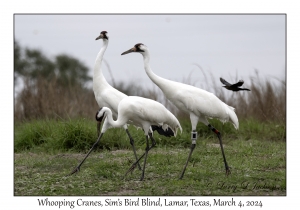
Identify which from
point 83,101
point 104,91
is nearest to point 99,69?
point 104,91

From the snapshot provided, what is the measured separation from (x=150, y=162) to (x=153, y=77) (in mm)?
1397

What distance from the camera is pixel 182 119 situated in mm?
11273

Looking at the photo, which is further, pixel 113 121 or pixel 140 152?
pixel 140 152

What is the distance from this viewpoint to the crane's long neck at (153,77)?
24.7 ft

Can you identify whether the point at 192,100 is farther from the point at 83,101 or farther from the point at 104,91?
the point at 83,101

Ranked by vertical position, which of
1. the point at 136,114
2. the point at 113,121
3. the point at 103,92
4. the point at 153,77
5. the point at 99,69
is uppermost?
the point at 99,69

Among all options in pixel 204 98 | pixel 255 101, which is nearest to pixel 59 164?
pixel 204 98

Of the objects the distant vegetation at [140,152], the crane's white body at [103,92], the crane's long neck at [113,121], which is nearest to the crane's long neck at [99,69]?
the crane's white body at [103,92]

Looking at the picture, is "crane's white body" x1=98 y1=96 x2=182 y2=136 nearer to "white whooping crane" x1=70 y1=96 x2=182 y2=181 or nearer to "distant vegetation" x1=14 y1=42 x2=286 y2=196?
"white whooping crane" x1=70 y1=96 x2=182 y2=181

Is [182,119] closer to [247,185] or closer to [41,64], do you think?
[247,185]

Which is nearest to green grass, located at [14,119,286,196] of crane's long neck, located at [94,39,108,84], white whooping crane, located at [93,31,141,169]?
white whooping crane, located at [93,31,141,169]

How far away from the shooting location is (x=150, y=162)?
8141 mm

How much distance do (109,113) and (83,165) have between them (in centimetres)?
109

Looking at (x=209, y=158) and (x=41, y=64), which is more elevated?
(x=41, y=64)
